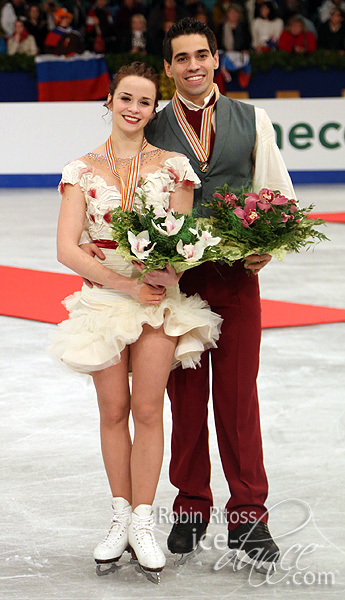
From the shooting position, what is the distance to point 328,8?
45.8 feet

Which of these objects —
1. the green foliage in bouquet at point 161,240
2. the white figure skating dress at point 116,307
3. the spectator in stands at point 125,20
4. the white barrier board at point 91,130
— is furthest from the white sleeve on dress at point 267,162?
the spectator in stands at point 125,20

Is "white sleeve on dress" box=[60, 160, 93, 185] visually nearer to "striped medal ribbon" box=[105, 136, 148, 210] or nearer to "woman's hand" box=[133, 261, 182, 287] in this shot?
"striped medal ribbon" box=[105, 136, 148, 210]

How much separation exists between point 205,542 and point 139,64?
1.65 meters

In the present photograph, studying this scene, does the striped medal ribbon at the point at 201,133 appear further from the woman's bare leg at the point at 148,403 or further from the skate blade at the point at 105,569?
the skate blade at the point at 105,569

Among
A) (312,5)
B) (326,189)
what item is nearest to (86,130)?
(326,189)

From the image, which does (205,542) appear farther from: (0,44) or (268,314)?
(0,44)

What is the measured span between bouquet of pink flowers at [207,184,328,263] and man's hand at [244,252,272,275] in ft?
0.17

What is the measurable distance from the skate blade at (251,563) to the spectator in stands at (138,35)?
1152 centimetres

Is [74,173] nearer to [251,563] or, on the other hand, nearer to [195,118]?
[195,118]

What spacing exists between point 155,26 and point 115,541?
1171 cm

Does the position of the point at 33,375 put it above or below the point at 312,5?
below

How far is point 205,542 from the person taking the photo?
120 inches

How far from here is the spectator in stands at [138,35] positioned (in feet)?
44.2

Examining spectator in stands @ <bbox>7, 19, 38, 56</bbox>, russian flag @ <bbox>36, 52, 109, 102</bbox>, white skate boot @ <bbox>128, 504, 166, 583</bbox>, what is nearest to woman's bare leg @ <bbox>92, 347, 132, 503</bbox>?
white skate boot @ <bbox>128, 504, 166, 583</bbox>
